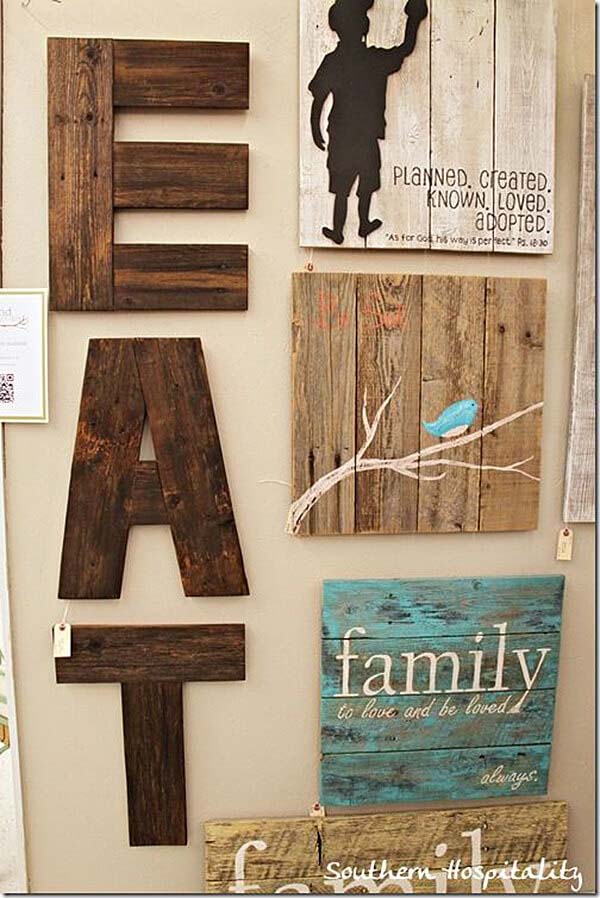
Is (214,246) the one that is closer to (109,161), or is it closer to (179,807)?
(109,161)

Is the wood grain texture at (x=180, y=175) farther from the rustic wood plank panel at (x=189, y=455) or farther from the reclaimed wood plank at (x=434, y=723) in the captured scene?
the reclaimed wood plank at (x=434, y=723)

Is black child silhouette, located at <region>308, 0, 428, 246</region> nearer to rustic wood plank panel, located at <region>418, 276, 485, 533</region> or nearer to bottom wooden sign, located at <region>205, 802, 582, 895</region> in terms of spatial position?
rustic wood plank panel, located at <region>418, 276, 485, 533</region>

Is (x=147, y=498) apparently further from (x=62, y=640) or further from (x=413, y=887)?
(x=413, y=887)

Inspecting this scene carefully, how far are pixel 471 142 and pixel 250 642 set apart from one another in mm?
1070

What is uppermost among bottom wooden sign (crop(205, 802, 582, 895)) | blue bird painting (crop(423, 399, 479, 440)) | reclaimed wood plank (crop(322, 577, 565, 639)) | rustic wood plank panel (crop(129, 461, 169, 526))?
blue bird painting (crop(423, 399, 479, 440))

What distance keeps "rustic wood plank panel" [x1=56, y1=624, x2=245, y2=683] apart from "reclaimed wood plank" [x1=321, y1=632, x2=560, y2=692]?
19 cm

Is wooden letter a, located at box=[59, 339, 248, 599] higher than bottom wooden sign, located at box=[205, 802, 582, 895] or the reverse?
higher

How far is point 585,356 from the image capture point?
5.87ft

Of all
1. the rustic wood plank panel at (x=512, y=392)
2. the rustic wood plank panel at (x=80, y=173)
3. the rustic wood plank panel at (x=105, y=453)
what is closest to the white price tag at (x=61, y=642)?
the rustic wood plank panel at (x=105, y=453)

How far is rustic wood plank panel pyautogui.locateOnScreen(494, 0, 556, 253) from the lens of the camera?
1.73 metres

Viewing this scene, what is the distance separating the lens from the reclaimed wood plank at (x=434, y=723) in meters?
1.77

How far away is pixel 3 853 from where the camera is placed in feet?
6.31

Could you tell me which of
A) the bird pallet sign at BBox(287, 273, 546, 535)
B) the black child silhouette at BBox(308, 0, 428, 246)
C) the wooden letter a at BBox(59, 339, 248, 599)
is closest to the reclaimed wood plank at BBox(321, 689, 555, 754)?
the bird pallet sign at BBox(287, 273, 546, 535)

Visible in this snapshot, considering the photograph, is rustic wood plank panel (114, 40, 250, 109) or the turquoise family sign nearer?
rustic wood plank panel (114, 40, 250, 109)
